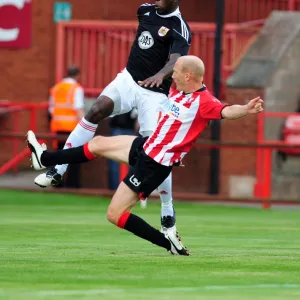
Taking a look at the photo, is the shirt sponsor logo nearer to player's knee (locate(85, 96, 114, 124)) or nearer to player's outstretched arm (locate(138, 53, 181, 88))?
player's outstretched arm (locate(138, 53, 181, 88))

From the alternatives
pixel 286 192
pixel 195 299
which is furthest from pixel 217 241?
pixel 286 192

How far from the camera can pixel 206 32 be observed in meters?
24.4

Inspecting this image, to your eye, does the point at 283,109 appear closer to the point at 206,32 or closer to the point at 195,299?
the point at 206,32

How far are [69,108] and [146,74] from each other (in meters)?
10.6

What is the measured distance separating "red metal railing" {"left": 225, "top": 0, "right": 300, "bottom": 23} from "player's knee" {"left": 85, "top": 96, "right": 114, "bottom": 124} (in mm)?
14737

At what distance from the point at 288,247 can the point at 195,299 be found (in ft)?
15.6

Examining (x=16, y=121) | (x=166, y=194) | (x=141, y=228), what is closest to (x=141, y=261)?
(x=141, y=228)

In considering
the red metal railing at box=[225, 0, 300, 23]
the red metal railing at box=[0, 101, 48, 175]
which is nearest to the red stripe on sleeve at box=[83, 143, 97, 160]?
the red metal railing at box=[0, 101, 48, 175]

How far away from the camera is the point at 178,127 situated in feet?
36.6

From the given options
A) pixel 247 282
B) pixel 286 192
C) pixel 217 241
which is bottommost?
pixel 286 192

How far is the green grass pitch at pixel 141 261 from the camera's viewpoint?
8.68m

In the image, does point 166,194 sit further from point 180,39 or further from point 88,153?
point 180,39

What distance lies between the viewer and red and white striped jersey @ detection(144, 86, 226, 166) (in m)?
11.1

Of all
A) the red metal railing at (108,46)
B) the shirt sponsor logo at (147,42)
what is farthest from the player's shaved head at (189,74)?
the red metal railing at (108,46)
